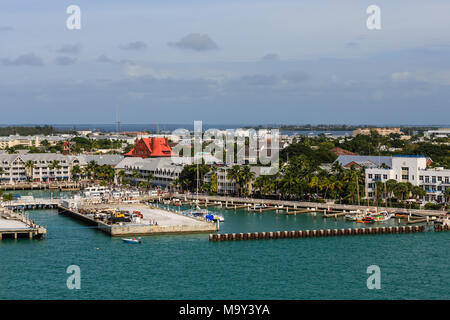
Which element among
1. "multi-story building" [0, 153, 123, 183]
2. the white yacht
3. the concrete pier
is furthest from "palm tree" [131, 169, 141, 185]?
the concrete pier

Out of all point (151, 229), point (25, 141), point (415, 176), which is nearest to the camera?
point (151, 229)

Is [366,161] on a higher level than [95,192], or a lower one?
higher

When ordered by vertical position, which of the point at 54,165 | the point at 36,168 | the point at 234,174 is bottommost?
the point at 234,174

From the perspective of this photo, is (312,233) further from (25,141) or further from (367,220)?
(25,141)

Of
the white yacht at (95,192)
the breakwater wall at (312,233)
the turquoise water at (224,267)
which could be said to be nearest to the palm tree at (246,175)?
the white yacht at (95,192)

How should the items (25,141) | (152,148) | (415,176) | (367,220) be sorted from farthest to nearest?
(25,141), (152,148), (415,176), (367,220)

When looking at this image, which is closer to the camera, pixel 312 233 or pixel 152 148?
pixel 312 233

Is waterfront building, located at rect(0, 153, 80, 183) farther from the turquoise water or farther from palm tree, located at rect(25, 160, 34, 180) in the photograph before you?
the turquoise water

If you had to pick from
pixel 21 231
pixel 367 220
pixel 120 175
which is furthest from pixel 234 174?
pixel 21 231
